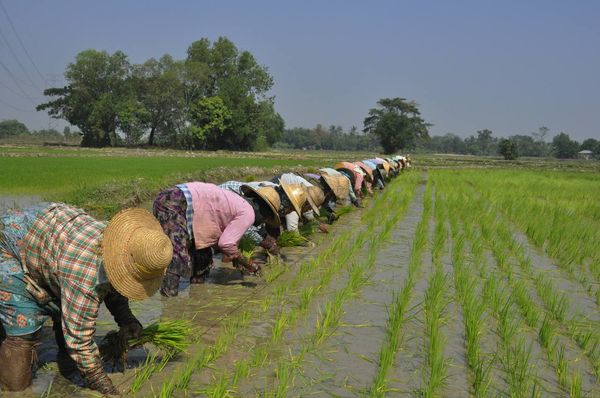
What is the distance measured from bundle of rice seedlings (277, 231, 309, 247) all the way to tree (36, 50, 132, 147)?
38066 millimetres

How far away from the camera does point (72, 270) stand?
2.24 metres

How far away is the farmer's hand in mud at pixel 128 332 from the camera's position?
8.52 feet

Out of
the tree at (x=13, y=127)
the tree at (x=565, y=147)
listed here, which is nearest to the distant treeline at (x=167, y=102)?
the tree at (x=13, y=127)

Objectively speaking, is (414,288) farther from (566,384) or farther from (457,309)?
(566,384)

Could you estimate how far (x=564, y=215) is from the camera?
31.5 ft

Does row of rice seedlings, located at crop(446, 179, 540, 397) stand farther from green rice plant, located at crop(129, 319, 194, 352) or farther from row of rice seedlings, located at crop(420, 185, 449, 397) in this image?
green rice plant, located at crop(129, 319, 194, 352)

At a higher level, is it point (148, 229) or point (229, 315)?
point (148, 229)

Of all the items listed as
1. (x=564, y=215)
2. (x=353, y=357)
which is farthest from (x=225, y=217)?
(x=564, y=215)

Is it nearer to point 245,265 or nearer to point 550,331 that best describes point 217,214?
point 245,265

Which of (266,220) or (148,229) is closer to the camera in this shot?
(148,229)

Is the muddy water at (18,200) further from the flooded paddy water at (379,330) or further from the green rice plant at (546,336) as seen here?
the green rice plant at (546,336)

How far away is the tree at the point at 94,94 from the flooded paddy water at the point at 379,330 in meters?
39.2

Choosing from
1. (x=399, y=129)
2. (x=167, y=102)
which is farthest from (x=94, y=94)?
(x=399, y=129)

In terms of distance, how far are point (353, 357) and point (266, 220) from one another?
75.7 inches
